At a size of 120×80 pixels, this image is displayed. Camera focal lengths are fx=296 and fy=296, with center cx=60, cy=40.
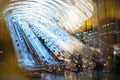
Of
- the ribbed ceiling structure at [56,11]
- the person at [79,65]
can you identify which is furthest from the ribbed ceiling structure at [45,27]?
the person at [79,65]

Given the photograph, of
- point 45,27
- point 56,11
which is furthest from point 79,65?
point 45,27

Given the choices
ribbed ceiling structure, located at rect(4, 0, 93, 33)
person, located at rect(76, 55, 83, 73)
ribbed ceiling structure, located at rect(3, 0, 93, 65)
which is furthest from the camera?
person, located at rect(76, 55, 83, 73)

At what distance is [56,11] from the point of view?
794 cm

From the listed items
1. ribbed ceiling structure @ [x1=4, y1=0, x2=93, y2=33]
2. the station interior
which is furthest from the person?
ribbed ceiling structure @ [x1=4, y1=0, x2=93, y2=33]

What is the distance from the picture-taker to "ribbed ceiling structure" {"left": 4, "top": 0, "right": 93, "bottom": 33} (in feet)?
21.6

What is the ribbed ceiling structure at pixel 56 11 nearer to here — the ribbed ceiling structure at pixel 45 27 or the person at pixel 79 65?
the ribbed ceiling structure at pixel 45 27

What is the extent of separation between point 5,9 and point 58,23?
2275 mm

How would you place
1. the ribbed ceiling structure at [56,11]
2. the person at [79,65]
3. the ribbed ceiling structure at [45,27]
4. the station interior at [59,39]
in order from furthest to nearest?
the person at [79,65] < the ribbed ceiling structure at [56,11] < the ribbed ceiling structure at [45,27] < the station interior at [59,39]

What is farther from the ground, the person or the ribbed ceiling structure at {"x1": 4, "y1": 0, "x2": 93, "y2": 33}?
the ribbed ceiling structure at {"x1": 4, "y1": 0, "x2": 93, "y2": 33}

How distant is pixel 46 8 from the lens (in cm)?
738

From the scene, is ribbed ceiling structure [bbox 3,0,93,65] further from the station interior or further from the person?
the person

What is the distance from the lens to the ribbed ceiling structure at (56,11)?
6.59 m

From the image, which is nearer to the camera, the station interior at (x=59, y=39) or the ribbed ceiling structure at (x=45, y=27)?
the station interior at (x=59, y=39)

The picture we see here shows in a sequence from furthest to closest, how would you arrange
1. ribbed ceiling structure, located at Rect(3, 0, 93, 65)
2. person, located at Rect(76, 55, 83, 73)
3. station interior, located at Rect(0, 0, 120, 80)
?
person, located at Rect(76, 55, 83, 73), ribbed ceiling structure, located at Rect(3, 0, 93, 65), station interior, located at Rect(0, 0, 120, 80)
